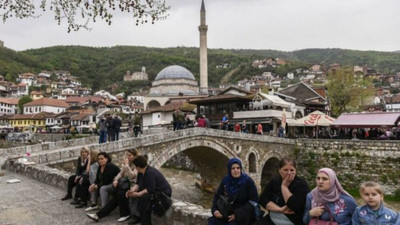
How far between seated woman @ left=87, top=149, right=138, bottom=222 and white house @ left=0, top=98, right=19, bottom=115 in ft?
235

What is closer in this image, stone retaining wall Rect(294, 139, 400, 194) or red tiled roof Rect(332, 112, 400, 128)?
stone retaining wall Rect(294, 139, 400, 194)

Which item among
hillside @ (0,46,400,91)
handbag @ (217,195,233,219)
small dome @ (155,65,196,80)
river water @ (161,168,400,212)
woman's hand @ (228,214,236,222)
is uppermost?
hillside @ (0,46,400,91)

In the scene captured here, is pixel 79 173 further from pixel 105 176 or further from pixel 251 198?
pixel 251 198

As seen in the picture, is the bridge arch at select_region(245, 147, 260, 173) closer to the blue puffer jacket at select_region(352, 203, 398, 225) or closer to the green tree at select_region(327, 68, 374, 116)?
the green tree at select_region(327, 68, 374, 116)

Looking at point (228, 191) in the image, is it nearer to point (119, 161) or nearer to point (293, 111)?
point (119, 161)

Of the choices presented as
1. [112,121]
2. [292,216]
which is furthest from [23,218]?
[112,121]

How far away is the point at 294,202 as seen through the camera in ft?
13.6

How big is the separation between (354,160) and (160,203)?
21.4 metres

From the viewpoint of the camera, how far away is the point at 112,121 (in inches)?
614

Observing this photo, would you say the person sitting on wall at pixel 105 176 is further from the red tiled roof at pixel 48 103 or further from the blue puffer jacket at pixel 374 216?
the red tiled roof at pixel 48 103

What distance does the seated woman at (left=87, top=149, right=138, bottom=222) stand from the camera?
255 inches

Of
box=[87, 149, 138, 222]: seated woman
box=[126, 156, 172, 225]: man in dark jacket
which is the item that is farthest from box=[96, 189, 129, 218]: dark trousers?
box=[126, 156, 172, 225]: man in dark jacket

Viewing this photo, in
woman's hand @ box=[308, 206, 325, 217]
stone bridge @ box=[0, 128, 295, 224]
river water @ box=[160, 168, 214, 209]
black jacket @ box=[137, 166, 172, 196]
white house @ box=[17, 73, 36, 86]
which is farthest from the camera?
white house @ box=[17, 73, 36, 86]

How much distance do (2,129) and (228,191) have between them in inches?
2112
